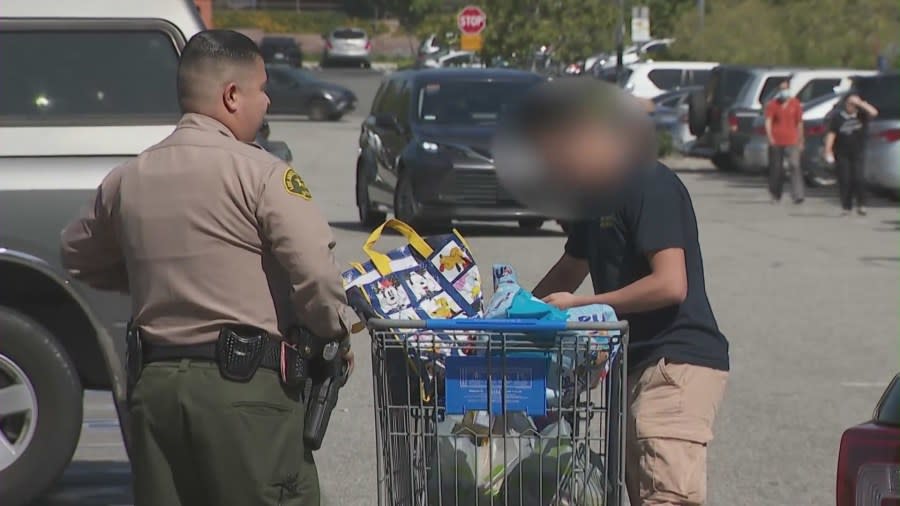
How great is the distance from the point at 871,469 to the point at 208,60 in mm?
1946

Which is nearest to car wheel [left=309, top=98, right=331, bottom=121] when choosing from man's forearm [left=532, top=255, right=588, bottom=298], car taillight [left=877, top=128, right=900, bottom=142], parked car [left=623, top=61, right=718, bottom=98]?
parked car [left=623, top=61, right=718, bottom=98]

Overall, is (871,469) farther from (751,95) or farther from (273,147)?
(751,95)

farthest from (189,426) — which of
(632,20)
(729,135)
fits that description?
(632,20)

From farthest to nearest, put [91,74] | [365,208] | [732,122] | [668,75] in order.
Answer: [668,75]
[732,122]
[365,208]
[91,74]

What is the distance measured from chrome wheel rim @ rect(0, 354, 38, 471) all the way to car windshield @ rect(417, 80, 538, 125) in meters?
11.4

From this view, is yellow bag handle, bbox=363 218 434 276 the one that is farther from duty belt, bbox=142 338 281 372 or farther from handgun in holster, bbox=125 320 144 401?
handgun in holster, bbox=125 320 144 401

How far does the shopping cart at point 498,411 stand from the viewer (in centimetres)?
400

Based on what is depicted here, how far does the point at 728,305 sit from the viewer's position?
1306 centimetres

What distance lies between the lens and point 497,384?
4.02 metres

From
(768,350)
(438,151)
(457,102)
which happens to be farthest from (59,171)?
(457,102)

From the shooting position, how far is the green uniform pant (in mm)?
4211

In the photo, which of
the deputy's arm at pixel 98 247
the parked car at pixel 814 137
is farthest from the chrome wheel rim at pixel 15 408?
the parked car at pixel 814 137

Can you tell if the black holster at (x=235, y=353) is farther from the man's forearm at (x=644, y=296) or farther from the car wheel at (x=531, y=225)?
the car wheel at (x=531, y=225)

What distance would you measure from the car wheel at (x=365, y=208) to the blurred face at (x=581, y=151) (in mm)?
14696
